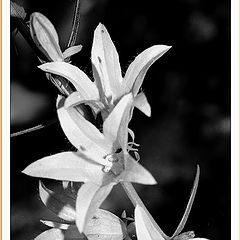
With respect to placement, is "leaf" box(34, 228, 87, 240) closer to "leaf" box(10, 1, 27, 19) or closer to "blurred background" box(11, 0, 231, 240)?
"leaf" box(10, 1, 27, 19)

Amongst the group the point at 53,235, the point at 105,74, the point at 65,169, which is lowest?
the point at 53,235

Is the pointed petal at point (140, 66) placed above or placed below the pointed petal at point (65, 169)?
above

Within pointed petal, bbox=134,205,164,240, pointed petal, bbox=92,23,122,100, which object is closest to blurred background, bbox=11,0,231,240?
pointed petal, bbox=92,23,122,100
